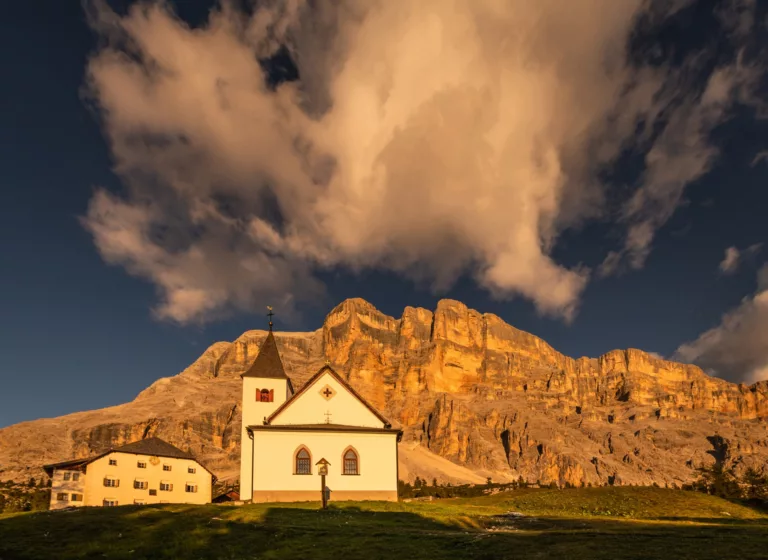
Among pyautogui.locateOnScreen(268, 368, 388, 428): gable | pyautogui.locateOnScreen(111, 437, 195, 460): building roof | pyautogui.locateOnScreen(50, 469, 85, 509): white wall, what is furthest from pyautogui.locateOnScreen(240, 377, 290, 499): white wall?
pyautogui.locateOnScreen(111, 437, 195, 460): building roof

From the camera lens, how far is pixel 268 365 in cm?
5034

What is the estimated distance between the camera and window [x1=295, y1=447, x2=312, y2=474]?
129ft

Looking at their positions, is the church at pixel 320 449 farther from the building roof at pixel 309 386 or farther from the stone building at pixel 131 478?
the stone building at pixel 131 478

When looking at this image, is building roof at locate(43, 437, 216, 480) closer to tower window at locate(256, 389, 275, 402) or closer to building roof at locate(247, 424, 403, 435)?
tower window at locate(256, 389, 275, 402)

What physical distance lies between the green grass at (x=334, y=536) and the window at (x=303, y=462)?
399 inches

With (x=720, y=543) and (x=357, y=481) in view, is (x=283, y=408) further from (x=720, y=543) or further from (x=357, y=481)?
(x=720, y=543)

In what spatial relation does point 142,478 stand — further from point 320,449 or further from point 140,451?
point 320,449

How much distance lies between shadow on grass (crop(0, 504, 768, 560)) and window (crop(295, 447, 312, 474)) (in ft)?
45.6

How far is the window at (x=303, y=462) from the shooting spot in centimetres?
3947

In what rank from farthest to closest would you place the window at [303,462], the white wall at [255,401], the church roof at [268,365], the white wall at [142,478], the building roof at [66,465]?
the white wall at [142,478], the building roof at [66,465], the church roof at [268,365], the white wall at [255,401], the window at [303,462]

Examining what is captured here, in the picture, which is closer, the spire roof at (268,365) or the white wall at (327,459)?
the white wall at (327,459)

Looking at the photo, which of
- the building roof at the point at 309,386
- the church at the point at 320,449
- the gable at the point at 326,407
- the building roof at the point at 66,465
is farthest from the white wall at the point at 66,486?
the gable at the point at 326,407

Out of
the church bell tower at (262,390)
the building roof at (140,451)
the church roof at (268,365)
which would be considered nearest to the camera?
the church bell tower at (262,390)

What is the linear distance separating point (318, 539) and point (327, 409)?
22.4 m
